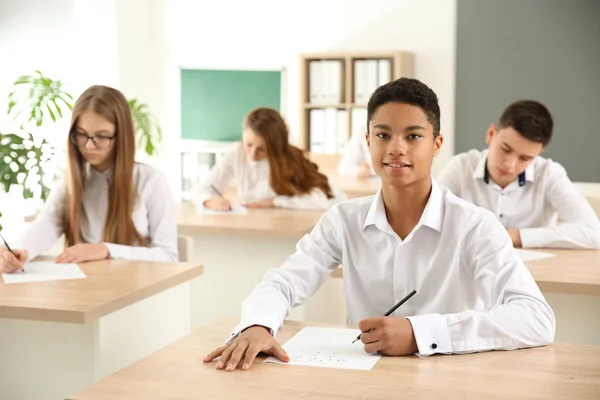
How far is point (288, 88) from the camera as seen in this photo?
7191 millimetres

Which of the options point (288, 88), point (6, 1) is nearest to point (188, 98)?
Answer: point (288, 88)

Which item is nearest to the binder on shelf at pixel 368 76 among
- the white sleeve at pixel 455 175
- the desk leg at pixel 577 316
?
the white sleeve at pixel 455 175

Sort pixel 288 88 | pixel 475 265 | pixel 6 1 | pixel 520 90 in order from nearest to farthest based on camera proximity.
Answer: pixel 475 265 → pixel 6 1 → pixel 520 90 → pixel 288 88

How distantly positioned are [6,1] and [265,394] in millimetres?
4464

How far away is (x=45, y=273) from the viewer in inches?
106

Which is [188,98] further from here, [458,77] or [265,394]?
[265,394]

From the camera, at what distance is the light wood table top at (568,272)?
2629 mm

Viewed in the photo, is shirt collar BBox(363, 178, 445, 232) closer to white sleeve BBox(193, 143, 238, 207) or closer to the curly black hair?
the curly black hair

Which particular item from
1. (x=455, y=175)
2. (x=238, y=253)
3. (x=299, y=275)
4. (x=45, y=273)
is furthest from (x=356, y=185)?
(x=299, y=275)

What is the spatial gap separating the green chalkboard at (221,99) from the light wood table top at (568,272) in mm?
4272

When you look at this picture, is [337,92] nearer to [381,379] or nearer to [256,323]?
[256,323]

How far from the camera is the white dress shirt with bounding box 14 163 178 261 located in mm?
3182

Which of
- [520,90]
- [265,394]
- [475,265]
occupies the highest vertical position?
[520,90]

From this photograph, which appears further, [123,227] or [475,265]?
[123,227]
